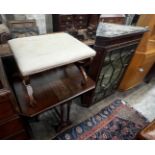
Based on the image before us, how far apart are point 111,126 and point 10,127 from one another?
1.00 m

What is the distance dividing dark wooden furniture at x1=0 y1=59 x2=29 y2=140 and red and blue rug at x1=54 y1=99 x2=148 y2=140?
478 mm

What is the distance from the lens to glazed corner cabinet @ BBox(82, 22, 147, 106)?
3.41 feet

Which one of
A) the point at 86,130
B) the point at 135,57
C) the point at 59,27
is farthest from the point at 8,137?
the point at 135,57

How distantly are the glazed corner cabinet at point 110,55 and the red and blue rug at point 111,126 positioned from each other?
0.20 meters

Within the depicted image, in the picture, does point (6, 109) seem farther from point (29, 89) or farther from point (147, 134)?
point (147, 134)

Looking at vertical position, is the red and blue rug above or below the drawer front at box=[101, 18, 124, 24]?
below

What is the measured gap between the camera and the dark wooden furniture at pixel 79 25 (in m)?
1.23

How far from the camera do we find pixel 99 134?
1.34m

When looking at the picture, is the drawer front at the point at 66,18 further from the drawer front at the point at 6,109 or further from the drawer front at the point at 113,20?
the drawer front at the point at 6,109

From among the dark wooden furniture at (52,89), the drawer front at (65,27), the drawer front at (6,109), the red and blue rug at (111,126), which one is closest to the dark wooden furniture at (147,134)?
the dark wooden furniture at (52,89)

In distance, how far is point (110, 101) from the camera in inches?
67.1

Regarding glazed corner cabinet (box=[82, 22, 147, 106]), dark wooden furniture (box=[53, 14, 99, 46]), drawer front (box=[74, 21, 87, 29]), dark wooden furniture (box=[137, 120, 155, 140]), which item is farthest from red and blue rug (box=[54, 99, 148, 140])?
drawer front (box=[74, 21, 87, 29])

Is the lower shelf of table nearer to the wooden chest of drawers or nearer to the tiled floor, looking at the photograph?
the wooden chest of drawers

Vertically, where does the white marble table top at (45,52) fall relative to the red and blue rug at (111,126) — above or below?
above
